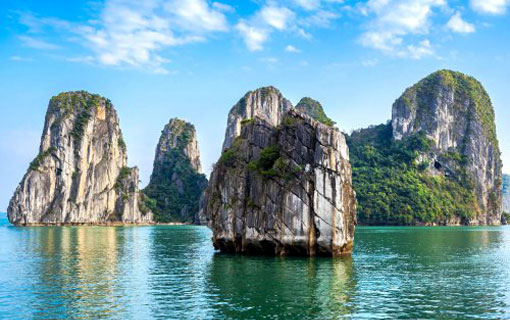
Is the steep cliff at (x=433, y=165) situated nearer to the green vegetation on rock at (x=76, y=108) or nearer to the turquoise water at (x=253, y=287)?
the green vegetation on rock at (x=76, y=108)

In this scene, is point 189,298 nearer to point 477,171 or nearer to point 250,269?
point 250,269

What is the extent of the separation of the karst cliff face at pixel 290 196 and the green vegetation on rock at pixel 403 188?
11011cm

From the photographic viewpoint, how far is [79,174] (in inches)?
6432

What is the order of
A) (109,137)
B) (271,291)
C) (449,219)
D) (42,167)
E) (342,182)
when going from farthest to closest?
1. (109,137)
2. (449,219)
3. (42,167)
4. (342,182)
5. (271,291)

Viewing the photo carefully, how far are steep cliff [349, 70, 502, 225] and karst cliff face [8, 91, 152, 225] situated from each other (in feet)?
266

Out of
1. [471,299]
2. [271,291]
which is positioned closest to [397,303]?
[471,299]

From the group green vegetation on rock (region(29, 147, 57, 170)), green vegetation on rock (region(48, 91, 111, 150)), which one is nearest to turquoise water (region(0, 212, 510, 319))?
green vegetation on rock (region(29, 147, 57, 170))

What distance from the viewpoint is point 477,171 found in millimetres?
188375

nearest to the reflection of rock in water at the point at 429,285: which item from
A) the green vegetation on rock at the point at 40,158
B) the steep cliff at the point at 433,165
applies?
the steep cliff at the point at 433,165

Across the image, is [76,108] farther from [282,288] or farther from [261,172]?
[282,288]

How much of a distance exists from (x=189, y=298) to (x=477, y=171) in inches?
7179

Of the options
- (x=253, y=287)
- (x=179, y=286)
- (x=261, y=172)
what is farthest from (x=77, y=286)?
(x=261, y=172)

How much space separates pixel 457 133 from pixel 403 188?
152 ft

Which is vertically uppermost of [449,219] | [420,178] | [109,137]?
[109,137]
